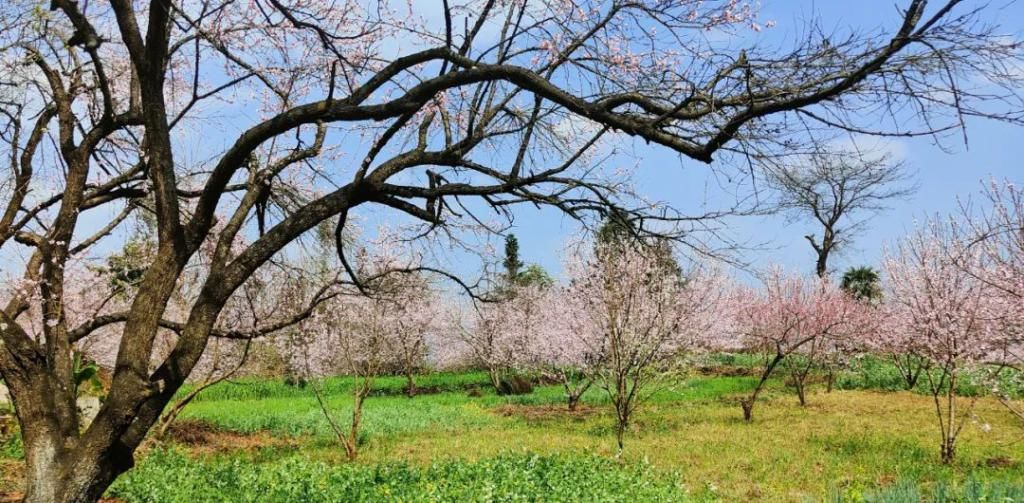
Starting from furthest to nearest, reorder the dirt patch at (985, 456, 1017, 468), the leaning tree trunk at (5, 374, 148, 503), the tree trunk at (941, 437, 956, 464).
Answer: the tree trunk at (941, 437, 956, 464) → the dirt patch at (985, 456, 1017, 468) → the leaning tree trunk at (5, 374, 148, 503)

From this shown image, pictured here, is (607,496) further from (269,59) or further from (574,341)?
(574,341)

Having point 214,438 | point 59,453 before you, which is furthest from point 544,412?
point 59,453

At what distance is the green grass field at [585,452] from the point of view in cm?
669

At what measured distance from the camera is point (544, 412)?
18.5 m

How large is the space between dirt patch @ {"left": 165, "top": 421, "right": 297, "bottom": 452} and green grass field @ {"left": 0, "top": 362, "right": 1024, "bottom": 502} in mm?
50

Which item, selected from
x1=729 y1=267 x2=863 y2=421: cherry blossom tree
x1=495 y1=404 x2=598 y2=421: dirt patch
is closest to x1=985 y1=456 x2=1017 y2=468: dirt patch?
x1=729 y1=267 x2=863 y2=421: cherry blossom tree

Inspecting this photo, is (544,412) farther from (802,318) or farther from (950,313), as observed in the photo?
(950,313)

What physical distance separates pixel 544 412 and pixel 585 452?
32.9 feet

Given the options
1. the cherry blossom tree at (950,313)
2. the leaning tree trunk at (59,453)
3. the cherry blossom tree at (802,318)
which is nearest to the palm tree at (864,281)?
the cherry blossom tree at (802,318)

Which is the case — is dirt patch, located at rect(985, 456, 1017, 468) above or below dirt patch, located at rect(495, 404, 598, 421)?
below

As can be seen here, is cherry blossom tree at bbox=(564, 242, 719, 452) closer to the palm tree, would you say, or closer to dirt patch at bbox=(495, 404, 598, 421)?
dirt patch at bbox=(495, 404, 598, 421)

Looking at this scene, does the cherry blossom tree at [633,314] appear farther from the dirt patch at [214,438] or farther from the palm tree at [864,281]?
the palm tree at [864,281]

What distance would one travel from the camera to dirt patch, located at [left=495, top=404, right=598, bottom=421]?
17375 millimetres

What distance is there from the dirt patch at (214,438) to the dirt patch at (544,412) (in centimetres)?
609
